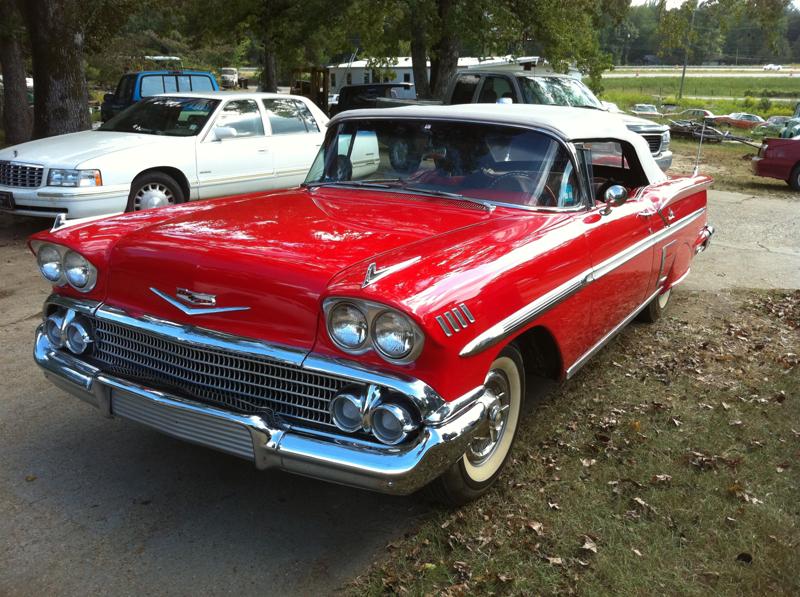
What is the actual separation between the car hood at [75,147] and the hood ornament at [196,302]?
206 inches

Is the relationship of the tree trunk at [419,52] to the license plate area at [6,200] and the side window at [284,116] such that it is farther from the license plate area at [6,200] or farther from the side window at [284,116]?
the license plate area at [6,200]

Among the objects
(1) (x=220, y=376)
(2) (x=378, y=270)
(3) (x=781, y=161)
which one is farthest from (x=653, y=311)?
(3) (x=781, y=161)

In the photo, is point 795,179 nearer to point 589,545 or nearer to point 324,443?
point 589,545

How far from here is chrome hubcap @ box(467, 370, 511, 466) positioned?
324 centimetres

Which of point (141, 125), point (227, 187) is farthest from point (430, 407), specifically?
point (141, 125)

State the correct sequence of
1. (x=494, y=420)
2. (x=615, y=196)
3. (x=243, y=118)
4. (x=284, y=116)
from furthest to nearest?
(x=284, y=116)
(x=243, y=118)
(x=615, y=196)
(x=494, y=420)

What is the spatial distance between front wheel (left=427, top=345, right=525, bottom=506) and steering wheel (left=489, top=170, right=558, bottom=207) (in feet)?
3.22

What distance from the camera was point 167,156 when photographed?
8188mm

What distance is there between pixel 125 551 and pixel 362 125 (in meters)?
2.64

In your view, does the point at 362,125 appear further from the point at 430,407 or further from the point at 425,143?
the point at 430,407

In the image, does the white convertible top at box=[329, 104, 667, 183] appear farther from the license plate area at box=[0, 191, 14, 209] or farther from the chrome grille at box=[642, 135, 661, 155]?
the chrome grille at box=[642, 135, 661, 155]

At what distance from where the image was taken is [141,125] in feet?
28.8

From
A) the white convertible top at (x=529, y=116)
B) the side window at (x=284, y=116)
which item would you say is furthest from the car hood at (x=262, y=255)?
the side window at (x=284, y=116)

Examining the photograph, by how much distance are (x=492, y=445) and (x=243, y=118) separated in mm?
6768
